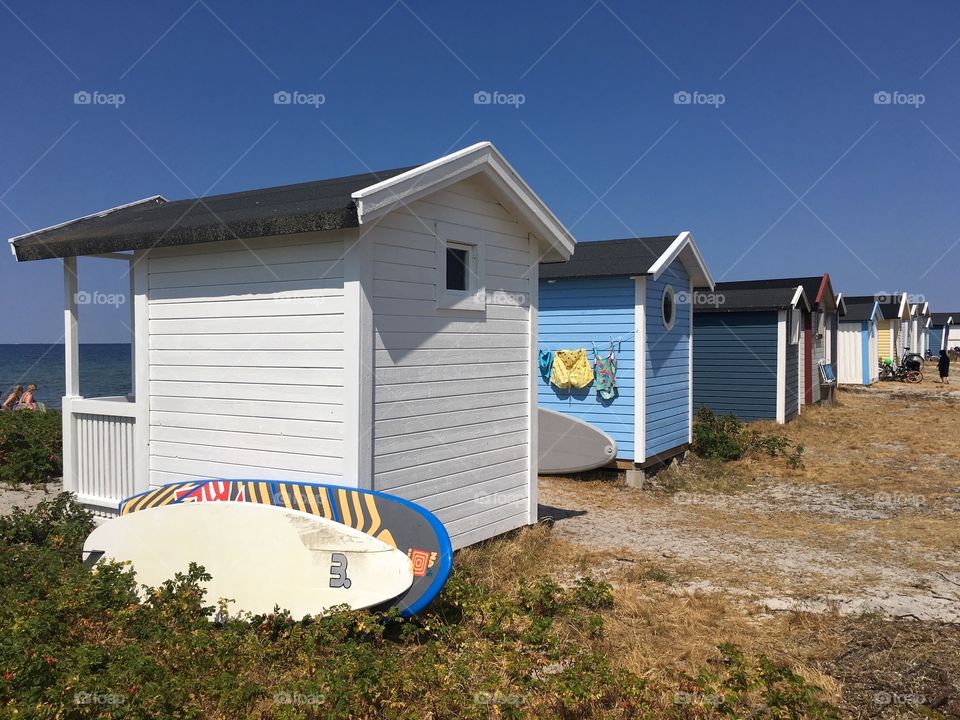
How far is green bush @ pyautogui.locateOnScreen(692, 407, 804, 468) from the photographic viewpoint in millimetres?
14781

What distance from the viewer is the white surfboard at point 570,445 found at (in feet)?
40.7

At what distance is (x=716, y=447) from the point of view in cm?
1499

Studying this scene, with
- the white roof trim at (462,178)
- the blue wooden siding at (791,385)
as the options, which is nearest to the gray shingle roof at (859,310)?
the blue wooden siding at (791,385)

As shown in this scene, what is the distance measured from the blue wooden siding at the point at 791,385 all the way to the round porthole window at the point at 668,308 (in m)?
6.24

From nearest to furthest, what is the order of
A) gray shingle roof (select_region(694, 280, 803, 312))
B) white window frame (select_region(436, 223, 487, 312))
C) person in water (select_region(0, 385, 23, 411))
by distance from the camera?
white window frame (select_region(436, 223, 487, 312))
gray shingle roof (select_region(694, 280, 803, 312))
person in water (select_region(0, 385, 23, 411))

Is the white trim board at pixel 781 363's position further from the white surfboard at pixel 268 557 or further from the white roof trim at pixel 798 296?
the white surfboard at pixel 268 557

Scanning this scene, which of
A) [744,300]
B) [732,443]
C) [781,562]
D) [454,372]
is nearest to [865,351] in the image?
[744,300]

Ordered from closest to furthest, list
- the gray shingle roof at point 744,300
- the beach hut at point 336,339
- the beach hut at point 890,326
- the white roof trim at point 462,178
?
the white roof trim at point 462,178 < the beach hut at point 336,339 < the gray shingle roof at point 744,300 < the beach hut at point 890,326

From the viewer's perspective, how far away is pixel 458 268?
7770mm

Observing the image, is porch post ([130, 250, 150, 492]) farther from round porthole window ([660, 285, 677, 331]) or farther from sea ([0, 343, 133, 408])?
sea ([0, 343, 133, 408])

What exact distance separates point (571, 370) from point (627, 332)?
113cm

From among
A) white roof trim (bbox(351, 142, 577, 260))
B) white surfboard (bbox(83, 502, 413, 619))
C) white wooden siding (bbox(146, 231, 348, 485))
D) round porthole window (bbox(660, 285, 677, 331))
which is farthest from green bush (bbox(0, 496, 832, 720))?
round porthole window (bbox(660, 285, 677, 331))

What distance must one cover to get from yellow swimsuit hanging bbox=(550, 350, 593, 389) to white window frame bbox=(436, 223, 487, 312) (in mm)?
5270

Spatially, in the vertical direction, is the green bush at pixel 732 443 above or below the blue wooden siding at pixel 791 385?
below
